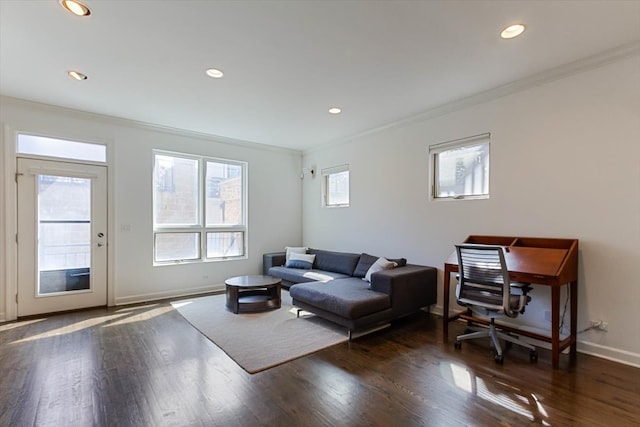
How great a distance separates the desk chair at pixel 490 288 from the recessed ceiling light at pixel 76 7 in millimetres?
3600

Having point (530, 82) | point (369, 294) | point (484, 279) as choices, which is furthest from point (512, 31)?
point (369, 294)

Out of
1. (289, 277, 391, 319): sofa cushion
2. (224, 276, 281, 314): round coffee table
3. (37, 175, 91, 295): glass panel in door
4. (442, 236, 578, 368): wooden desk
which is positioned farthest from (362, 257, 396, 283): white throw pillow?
(37, 175, 91, 295): glass panel in door

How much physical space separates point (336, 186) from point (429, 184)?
2.06 m

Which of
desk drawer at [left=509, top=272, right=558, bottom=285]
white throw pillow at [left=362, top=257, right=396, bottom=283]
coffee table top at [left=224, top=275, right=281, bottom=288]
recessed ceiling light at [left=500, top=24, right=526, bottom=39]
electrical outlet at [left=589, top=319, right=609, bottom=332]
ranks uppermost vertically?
recessed ceiling light at [left=500, top=24, right=526, bottom=39]

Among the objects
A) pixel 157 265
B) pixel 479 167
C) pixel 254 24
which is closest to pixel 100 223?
pixel 157 265

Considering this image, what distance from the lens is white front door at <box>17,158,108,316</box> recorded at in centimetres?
391

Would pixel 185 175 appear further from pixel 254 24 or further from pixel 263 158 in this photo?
pixel 254 24

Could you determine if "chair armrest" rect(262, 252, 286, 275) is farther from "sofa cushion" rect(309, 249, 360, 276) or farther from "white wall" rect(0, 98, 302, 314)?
"sofa cushion" rect(309, 249, 360, 276)

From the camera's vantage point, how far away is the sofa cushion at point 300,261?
539cm

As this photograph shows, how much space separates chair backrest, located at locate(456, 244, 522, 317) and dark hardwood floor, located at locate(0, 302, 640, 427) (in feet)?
1.56

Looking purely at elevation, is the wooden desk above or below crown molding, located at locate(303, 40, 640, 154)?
below

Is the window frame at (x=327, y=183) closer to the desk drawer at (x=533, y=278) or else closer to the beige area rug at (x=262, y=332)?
the beige area rug at (x=262, y=332)

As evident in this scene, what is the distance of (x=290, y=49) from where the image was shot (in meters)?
2.64

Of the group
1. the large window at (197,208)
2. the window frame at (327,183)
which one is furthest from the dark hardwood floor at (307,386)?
the window frame at (327,183)
